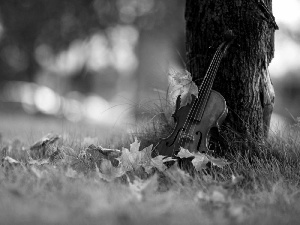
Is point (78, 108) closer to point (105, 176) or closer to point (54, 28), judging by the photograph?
point (54, 28)

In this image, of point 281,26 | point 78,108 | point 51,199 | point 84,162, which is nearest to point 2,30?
point 78,108

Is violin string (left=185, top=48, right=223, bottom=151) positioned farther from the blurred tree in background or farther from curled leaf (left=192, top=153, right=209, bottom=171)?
the blurred tree in background

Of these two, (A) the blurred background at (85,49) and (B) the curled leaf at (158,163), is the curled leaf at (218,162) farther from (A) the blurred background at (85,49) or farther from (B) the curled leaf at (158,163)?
(A) the blurred background at (85,49)

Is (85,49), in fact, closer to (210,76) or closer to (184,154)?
(210,76)

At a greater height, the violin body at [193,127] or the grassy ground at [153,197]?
the violin body at [193,127]

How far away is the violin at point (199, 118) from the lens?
2.64 metres

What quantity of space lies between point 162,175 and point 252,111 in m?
0.86

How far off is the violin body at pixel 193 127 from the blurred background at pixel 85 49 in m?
5.80

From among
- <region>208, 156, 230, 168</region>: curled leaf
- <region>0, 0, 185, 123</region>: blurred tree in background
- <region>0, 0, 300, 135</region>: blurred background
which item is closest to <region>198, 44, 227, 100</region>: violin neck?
<region>208, 156, 230, 168</region>: curled leaf

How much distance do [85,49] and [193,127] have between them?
10007mm

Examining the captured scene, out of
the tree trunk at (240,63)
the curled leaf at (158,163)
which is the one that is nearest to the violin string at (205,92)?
the tree trunk at (240,63)

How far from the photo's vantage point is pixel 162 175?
2.53 metres

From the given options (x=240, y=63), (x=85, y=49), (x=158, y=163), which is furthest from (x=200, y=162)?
(x=85, y=49)

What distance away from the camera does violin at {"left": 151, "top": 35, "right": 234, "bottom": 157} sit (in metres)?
2.64
